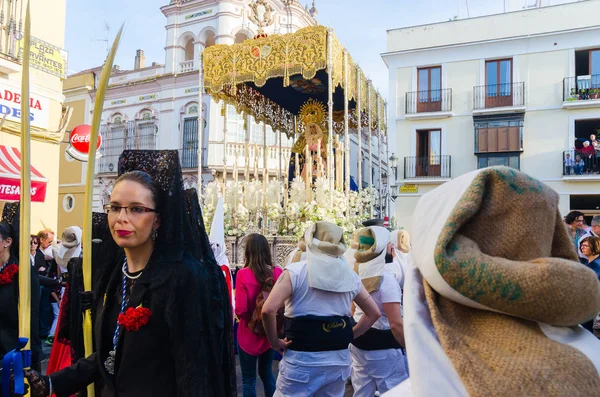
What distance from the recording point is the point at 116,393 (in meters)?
2.03

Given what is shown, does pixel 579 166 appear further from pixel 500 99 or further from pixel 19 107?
pixel 19 107

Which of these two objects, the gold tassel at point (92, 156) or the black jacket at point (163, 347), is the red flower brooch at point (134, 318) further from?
the gold tassel at point (92, 156)

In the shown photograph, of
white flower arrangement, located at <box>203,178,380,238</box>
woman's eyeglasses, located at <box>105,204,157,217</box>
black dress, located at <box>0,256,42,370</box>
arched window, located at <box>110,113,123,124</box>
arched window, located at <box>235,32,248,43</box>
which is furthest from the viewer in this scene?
arched window, located at <box>110,113,123,124</box>

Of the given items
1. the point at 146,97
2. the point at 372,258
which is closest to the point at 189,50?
the point at 146,97

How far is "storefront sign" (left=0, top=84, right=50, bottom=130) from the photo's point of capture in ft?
33.3

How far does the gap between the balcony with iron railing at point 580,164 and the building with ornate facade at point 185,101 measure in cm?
777

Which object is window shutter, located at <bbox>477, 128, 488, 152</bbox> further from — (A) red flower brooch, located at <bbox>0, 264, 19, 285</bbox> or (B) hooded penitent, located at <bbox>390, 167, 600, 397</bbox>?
(B) hooded penitent, located at <bbox>390, 167, 600, 397</bbox>

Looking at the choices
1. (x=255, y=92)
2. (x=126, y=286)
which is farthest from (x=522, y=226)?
(x=255, y=92)

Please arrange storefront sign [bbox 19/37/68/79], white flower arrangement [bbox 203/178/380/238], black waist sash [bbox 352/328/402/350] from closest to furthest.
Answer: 1. black waist sash [bbox 352/328/402/350]
2. white flower arrangement [bbox 203/178/380/238]
3. storefront sign [bbox 19/37/68/79]

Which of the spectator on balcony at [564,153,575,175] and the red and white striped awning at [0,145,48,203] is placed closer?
the red and white striped awning at [0,145,48,203]

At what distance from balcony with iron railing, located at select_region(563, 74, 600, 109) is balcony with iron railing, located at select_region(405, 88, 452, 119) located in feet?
13.6

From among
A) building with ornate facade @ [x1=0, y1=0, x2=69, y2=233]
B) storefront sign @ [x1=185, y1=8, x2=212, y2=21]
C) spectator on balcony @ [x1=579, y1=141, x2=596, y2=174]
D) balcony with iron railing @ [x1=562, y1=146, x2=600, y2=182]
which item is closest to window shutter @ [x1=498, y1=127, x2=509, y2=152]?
balcony with iron railing @ [x1=562, y1=146, x2=600, y2=182]

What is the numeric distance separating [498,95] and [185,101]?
41.0 ft

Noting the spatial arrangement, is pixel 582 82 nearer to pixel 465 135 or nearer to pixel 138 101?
pixel 465 135
